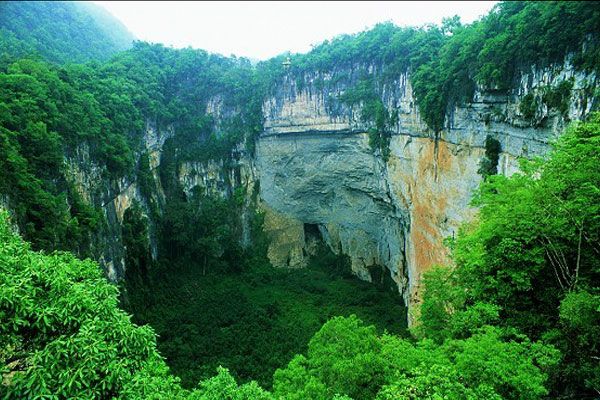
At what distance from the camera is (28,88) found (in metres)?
17.6

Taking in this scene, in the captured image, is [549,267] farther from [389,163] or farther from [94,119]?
[94,119]

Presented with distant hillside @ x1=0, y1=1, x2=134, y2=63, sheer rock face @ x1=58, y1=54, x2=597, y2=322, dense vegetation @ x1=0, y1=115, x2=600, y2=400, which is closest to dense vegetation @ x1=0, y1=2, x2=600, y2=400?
dense vegetation @ x1=0, y1=115, x2=600, y2=400

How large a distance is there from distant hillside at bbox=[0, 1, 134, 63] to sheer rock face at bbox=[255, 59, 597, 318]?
16.3m

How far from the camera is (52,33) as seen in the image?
36562 mm

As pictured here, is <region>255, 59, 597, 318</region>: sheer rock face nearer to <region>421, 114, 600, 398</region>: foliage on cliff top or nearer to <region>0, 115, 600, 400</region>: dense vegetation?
<region>421, 114, 600, 398</region>: foliage on cliff top

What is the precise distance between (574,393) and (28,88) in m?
20.6

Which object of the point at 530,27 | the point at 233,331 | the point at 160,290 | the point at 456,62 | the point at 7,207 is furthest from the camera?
the point at 160,290

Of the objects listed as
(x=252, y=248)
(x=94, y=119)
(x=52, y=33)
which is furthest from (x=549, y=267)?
(x=52, y=33)

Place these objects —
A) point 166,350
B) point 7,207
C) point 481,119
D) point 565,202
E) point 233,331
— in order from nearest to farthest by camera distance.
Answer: point 565,202
point 7,207
point 481,119
point 166,350
point 233,331

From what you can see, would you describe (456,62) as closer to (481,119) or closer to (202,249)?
(481,119)

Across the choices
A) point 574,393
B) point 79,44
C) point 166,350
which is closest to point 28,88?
point 166,350

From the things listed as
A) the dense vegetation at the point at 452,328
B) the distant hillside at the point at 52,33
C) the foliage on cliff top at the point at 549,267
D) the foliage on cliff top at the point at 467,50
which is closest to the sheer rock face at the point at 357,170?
the foliage on cliff top at the point at 467,50

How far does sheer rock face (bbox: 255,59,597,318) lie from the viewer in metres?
15.1

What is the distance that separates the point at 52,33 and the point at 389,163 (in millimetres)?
31327
